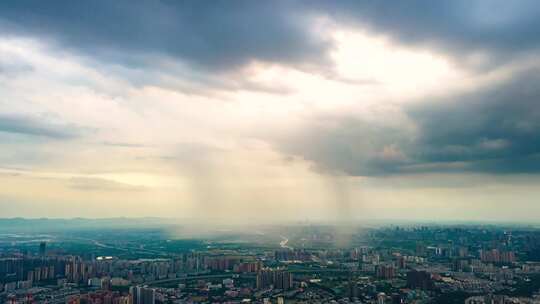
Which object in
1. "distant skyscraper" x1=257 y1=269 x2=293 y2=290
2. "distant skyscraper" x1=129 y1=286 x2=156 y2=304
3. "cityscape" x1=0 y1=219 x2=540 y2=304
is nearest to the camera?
"distant skyscraper" x1=129 y1=286 x2=156 y2=304

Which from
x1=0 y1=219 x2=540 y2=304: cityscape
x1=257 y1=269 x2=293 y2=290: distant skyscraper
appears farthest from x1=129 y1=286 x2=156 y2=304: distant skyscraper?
x1=257 y1=269 x2=293 y2=290: distant skyscraper

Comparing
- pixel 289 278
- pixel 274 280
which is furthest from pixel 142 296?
pixel 289 278

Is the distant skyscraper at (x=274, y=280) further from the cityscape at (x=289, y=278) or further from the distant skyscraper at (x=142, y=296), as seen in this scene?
the distant skyscraper at (x=142, y=296)

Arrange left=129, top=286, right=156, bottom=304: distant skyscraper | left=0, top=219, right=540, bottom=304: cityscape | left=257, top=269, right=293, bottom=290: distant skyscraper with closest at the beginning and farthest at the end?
left=129, top=286, right=156, bottom=304: distant skyscraper → left=0, top=219, right=540, bottom=304: cityscape → left=257, top=269, right=293, bottom=290: distant skyscraper

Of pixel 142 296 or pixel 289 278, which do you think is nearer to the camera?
pixel 142 296

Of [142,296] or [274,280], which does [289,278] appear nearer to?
[274,280]

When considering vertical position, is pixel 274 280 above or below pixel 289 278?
below

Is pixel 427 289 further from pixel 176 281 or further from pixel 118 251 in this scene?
pixel 118 251

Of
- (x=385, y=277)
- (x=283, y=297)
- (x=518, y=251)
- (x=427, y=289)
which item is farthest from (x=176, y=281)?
(x=518, y=251)

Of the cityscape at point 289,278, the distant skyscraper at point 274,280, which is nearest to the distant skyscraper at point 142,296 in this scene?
the cityscape at point 289,278

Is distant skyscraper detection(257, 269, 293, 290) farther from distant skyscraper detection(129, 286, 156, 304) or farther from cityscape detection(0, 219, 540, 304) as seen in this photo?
distant skyscraper detection(129, 286, 156, 304)

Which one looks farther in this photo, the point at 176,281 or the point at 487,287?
the point at 176,281
